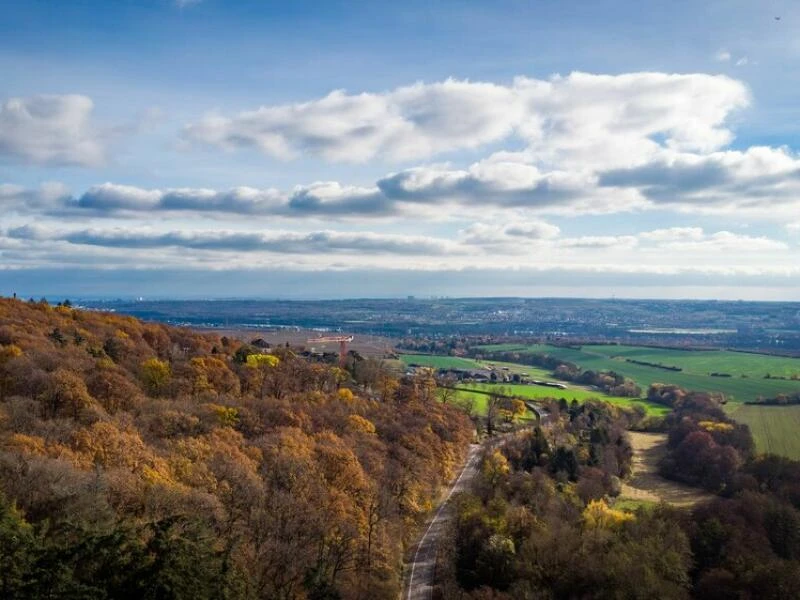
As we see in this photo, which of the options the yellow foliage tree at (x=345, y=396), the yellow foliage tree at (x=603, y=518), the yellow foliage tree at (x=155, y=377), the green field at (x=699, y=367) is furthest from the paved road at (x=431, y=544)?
the green field at (x=699, y=367)

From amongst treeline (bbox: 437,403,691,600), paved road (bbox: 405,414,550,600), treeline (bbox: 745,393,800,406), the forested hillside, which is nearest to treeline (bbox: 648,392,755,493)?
treeline (bbox: 437,403,691,600)

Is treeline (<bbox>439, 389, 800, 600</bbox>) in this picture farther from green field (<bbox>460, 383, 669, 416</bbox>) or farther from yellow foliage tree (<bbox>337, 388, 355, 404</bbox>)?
green field (<bbox>460, 383, 669, 416</bbox>)

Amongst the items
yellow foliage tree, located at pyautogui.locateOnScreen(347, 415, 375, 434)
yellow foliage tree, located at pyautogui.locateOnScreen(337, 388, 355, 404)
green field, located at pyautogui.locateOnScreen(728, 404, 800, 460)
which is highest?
yellow foliage tree, located at pyautogui.locateOnScreen(337, 388, 355, 404)

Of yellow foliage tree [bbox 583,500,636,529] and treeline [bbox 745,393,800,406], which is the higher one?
treeline [bbox 745,393,800,406]

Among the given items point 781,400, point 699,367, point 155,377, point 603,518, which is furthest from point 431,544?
point 699,367

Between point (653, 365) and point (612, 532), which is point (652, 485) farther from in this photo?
point (653, 365)
